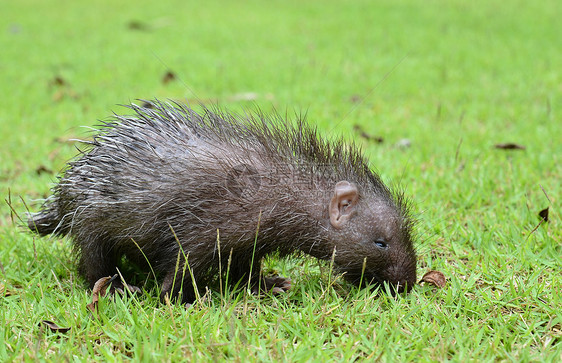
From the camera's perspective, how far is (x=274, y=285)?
3752 mm

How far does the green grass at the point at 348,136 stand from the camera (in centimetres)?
301

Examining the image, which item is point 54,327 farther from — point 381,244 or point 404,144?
Result: point 404,144

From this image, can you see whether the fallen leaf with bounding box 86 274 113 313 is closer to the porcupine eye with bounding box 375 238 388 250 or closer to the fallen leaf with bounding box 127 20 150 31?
the porcupine eye with bounding box 375 238 388 250

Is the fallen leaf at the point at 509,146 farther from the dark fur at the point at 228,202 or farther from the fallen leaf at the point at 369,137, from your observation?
the dark fur at the point at 228,202

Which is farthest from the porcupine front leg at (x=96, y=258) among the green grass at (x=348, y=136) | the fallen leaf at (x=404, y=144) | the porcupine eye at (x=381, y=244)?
the fallen leaf at (x=404, y=144)

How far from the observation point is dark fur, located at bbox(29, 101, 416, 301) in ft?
11.1

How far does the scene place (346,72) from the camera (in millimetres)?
10016

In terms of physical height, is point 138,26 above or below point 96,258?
above

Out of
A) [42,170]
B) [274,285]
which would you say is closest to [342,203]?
[274,285]

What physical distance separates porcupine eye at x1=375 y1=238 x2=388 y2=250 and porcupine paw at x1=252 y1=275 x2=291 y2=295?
65 cm

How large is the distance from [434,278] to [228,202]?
1378mm

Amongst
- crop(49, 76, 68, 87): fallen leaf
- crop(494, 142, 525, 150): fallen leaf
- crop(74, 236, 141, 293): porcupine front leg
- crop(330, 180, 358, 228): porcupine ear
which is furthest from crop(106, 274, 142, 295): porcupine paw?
crop(49, 76, 68, 87): fallen leaf

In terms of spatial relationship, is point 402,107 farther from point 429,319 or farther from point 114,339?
point 114,339

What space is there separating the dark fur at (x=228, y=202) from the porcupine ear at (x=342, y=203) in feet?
0.16
